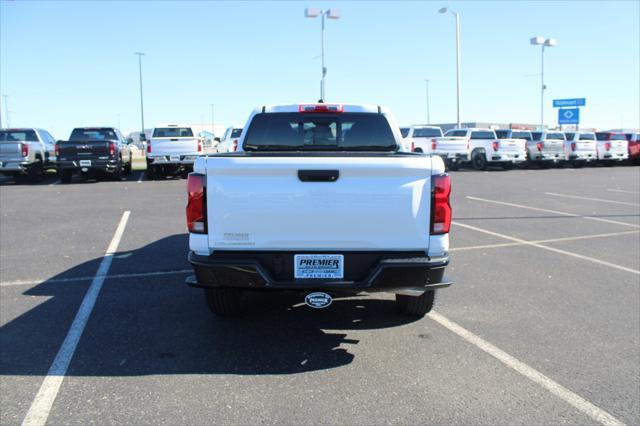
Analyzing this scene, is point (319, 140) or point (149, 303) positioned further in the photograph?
point (319, 140)

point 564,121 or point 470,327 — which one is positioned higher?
point 564,121

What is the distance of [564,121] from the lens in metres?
59.3

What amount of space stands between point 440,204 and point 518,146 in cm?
2495

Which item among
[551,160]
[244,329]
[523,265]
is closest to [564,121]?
[551,160]

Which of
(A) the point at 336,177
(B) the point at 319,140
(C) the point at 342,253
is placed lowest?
(C) the point at 342,253

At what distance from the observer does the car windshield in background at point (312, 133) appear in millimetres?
5750

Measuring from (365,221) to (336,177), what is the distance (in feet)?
1.20

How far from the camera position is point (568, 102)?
62.1 m

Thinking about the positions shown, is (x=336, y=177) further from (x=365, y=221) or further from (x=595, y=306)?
(x=595, y=306)

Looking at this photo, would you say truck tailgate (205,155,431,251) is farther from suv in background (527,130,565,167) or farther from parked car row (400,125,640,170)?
suv in background (527,130,565,167)

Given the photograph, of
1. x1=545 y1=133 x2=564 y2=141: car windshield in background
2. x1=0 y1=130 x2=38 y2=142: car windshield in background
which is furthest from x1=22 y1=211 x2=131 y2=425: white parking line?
x1=545 y1=133 x2=564 y2=141: car windshield in background

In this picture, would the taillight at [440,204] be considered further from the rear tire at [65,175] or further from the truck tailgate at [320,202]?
the rear tire at [65,175]

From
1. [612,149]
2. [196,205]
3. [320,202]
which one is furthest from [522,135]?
[196,205]

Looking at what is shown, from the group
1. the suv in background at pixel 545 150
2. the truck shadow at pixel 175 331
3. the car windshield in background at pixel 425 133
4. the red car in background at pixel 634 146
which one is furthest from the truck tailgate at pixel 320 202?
the red car in background at pixel 634 146
